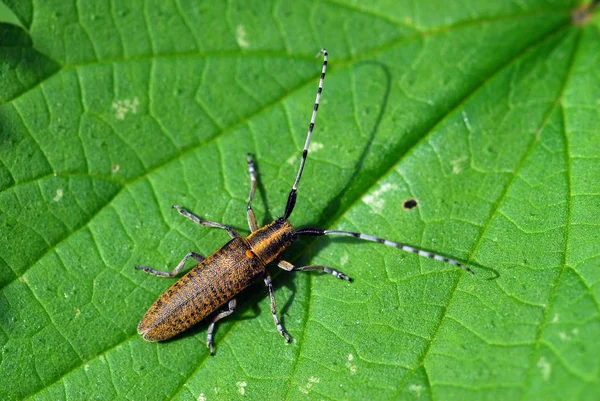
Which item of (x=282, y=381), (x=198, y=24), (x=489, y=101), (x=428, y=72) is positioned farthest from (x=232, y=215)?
(x=489, y=101)

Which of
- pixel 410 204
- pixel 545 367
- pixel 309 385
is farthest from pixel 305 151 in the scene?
pixel 545 367

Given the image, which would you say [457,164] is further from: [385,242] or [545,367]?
[545,367]

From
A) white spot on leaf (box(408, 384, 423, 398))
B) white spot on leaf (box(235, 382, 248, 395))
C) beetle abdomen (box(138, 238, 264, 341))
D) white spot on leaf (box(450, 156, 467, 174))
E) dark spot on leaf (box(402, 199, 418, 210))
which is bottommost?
white spot on leaf (box(235, 382, 248, 395))

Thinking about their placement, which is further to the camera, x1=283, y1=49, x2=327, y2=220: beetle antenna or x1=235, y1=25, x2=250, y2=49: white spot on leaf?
x1=235, y1=25, x2=250, y2=49: white spot on leaf

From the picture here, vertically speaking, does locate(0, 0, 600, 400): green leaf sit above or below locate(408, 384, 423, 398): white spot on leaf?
above

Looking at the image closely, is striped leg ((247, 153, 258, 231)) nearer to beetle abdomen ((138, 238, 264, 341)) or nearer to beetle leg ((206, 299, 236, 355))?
beetle abdomen ((138, 238, 264, 341))

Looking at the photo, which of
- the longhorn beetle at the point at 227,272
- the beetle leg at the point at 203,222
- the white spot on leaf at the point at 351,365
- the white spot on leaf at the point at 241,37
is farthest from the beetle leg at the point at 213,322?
the white spot on leaf at the point at 241,37

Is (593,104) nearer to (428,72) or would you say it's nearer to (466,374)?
(428,72)

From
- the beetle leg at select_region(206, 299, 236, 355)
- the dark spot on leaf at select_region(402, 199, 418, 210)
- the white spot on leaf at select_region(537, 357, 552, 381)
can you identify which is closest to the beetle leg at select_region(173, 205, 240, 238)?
the beetle leg at select_region(206, 299, 236, 355)

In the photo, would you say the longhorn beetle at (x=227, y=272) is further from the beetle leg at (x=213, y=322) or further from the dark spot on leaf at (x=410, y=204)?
the dark spot on leaf at (x=410, y=204)
